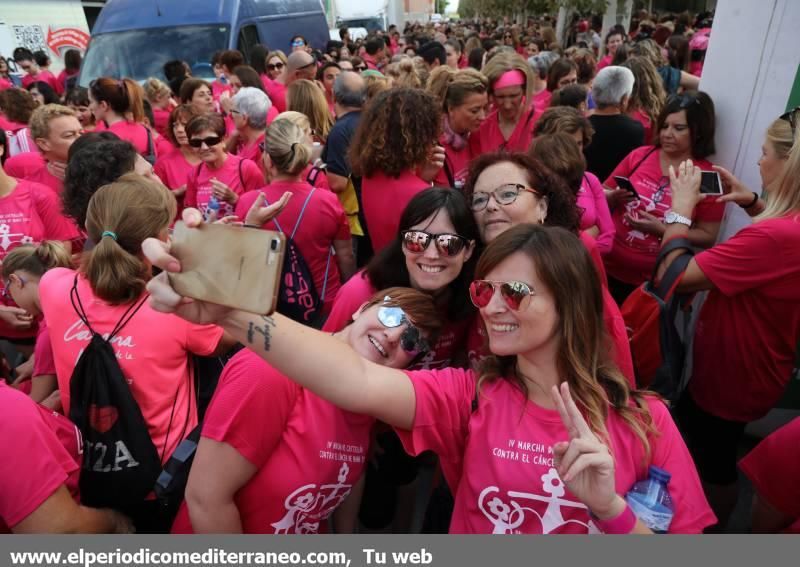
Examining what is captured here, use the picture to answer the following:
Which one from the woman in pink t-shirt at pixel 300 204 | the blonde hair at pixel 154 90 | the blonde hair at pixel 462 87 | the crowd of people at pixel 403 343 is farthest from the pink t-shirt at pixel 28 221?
the blonde hair at pixel 154 90

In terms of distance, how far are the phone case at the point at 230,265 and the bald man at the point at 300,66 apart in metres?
→ 5.84

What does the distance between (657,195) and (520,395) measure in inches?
83.2

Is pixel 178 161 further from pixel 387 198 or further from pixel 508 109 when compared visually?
pixel 508 109

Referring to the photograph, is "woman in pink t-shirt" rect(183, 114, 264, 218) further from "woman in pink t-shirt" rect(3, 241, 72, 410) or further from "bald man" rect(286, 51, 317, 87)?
"bald man" rect(286, 51, 317, 87)

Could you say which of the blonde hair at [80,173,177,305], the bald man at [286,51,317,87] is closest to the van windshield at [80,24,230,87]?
the bald man at [286,51,317,87]

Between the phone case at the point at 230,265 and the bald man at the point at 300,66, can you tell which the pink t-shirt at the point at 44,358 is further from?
the bald man at the point at 300,66

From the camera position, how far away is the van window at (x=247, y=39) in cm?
937

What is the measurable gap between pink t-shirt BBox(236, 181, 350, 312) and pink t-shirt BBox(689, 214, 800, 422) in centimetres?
194

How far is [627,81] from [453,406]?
3506 millimetres

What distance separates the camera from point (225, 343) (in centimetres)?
216

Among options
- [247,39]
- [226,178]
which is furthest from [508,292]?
[247,39]

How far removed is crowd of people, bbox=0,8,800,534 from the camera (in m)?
1.43

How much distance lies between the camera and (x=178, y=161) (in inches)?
168
